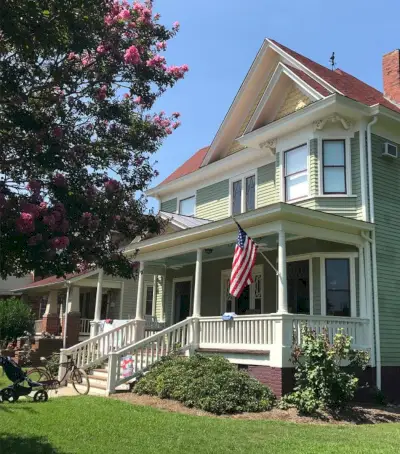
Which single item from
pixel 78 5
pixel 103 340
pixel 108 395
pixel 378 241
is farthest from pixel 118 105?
pixel 103 340

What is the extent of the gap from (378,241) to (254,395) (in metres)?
5.55

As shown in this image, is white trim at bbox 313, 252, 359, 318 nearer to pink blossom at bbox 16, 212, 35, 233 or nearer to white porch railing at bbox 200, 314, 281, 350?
white porch railing at bbox 200, 314, 281, 350

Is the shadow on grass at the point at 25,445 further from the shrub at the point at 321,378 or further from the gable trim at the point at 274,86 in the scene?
the gable trim at the point at 274,86

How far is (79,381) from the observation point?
45.4 ft

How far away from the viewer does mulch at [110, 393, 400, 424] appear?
32.7 feet

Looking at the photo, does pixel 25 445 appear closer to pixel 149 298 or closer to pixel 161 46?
pixel 161 46

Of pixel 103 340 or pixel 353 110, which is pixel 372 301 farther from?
pixel 103 340

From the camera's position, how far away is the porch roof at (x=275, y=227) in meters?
12.3

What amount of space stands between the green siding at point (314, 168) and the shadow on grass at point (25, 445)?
959 cm

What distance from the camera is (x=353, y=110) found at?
46.4 feet

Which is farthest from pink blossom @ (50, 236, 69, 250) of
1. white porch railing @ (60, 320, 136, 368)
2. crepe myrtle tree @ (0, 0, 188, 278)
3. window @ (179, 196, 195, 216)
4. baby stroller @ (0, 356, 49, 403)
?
window @ (179, 196, 195, 216)

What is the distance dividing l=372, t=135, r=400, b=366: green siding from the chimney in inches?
128

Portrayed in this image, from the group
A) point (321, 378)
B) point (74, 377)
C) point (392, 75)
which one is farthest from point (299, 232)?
point (392, 75)

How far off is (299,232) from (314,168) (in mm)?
2715
